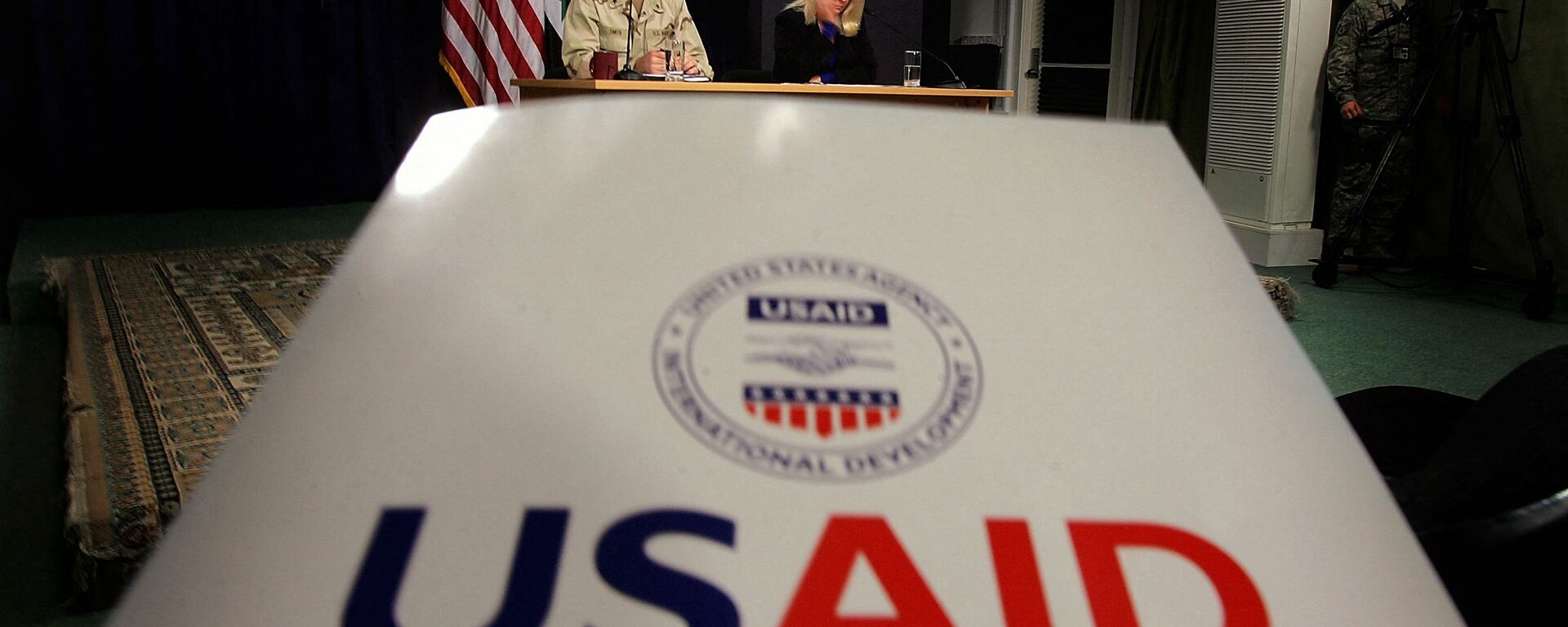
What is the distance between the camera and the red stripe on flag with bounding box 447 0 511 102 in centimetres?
495

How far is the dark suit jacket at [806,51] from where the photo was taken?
148 inches

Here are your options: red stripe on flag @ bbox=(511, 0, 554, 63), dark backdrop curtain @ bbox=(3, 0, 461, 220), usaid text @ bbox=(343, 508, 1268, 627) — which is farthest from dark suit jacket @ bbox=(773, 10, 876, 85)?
usaid text @ bbox=(343, 508, 1268, 627)

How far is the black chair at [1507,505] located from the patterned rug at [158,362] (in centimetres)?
105

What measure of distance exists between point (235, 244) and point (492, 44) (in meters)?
1.60

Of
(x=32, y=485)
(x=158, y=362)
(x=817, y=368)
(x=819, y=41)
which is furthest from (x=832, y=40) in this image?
(x=817, y=368)

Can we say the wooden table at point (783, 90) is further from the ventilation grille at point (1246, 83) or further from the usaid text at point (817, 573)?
the usaid text at point (817, 573)

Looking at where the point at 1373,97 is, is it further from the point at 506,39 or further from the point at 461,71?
the point at 461,71

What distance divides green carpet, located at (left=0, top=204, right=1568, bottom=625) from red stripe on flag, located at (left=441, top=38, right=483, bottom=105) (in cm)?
77

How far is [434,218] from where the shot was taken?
46 cm

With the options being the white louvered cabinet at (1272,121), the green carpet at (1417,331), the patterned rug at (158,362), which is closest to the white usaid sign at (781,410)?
the patterned rug at (158,362)

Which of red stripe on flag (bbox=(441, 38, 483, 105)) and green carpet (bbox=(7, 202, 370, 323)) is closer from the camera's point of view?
green carpet (bbox=(7, 202, 370, 323))

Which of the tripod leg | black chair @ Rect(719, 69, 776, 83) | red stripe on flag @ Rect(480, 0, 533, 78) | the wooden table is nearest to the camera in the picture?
the wooden table

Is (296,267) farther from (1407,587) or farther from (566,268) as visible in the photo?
(1407,587)

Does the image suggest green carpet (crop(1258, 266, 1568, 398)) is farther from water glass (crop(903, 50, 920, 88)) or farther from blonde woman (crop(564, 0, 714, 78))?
blonde woman (crop(564, 0, 714, 78))
